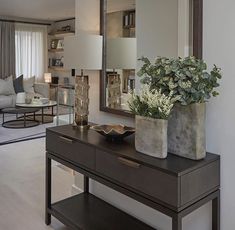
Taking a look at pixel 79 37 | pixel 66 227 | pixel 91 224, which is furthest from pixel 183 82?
pixel 66 227

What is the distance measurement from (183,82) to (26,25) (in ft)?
26.3

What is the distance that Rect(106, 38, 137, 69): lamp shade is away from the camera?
7.28ft

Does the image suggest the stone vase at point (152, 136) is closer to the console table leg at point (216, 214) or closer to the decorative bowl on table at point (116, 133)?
the decorative bowl on table at point (116, 133)

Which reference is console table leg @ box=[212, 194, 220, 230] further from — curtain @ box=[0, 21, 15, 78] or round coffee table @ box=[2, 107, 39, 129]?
curtain @ box=[0, 21, 15, 78]

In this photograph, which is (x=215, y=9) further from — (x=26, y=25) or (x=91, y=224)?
(x=26, y=25)

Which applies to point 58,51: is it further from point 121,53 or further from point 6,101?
point 121,53

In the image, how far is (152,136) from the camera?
1.64 meters

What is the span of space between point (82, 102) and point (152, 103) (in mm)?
886

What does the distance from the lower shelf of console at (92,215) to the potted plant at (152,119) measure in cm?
72

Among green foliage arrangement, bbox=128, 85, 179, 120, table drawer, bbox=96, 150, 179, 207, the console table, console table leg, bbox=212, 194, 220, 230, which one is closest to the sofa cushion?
the console table

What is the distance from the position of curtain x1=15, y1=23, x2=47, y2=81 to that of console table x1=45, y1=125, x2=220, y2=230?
22.8 feet

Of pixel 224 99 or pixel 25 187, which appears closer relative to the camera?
pixel 224 99

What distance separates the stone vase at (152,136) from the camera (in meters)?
1.61

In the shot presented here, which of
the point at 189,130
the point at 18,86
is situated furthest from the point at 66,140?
the point at 18,86
